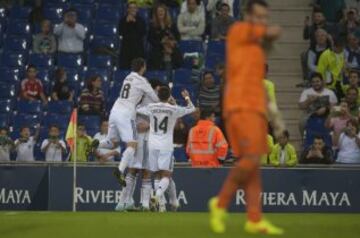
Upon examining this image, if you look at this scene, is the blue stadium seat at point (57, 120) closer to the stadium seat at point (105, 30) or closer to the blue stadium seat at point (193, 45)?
the stadium seat at point (105, 30)

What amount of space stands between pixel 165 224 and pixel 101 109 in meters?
8.06

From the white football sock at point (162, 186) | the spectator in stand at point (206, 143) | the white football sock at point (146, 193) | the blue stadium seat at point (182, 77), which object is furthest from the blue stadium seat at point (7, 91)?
the white football sock at point (162, 186)

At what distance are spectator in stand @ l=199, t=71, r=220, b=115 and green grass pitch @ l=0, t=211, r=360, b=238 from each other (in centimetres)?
564

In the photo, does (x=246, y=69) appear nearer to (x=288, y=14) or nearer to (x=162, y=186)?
(x=162, y=186)

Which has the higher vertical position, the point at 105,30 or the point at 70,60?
the point at 105,30

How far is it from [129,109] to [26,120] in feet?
16.8

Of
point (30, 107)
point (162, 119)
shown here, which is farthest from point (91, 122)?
point (162, 119)

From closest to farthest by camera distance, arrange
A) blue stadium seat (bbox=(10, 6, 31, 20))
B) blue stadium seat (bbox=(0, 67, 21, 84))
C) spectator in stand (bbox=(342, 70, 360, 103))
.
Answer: spectator in stand (bbox=(342, 70, 360, 103)), blue stadium seat (bbox=(0, 67, 21, 84)), blue stadium seat (bbox=(10, 6, 31, 20))

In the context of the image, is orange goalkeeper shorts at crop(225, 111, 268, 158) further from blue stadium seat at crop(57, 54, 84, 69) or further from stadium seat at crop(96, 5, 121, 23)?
stadium seat at crop(96, 5, 121, 23)

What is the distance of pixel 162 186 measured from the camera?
19.0 m

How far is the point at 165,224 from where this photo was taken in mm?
15070

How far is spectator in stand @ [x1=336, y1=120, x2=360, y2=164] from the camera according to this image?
21344mm

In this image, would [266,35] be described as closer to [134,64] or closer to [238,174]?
[238,174]

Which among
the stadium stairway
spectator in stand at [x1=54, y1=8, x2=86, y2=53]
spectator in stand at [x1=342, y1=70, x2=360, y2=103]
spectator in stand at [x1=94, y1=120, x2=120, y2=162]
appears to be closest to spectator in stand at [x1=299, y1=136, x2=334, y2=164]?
spectator in stand at [x1=342, y1=70, x2=360, y2=103]
